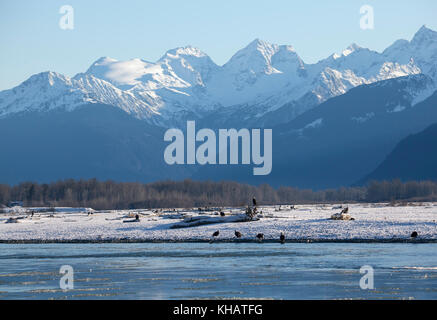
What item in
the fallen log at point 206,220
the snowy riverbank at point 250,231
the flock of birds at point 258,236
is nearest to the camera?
the flock of birds at point 258,236

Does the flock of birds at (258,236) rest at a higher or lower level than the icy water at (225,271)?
higher

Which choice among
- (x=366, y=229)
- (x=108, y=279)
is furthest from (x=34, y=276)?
(x=366, y=229)

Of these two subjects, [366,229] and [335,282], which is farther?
[366,229]

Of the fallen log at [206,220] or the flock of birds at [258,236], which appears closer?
the flock of birds at [258,236]

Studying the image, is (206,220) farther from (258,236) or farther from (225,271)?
(225,271)

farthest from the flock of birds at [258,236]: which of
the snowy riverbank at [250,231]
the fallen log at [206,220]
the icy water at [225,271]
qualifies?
the fallen log at [206,220]

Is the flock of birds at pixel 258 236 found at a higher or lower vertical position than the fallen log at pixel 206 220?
lower

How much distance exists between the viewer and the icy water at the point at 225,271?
41.1m

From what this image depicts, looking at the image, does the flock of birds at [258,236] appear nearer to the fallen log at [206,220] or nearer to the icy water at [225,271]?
the icy water at [225,271]

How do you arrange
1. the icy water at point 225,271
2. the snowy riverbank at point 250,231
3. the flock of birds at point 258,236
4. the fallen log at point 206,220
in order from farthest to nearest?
the fallen log at point 206,220, the snowy riverbank at point 250,231, the flock of birds at point 258,236, the icy water at point 225,271

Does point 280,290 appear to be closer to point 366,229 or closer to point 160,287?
point 160,287

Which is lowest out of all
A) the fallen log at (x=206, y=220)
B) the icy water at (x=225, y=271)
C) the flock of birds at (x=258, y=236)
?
the icy water at (x=225, y=271)

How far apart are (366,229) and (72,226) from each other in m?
38.4
